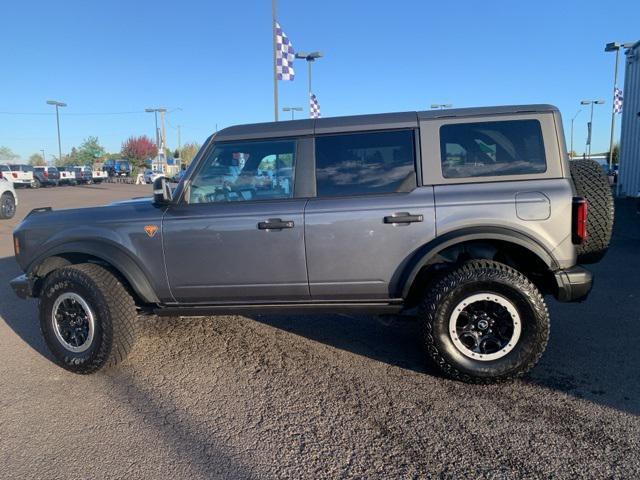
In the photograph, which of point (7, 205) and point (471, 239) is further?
point (7, 205)

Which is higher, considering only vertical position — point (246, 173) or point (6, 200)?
point (246, 173)

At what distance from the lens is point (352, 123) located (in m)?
3.74

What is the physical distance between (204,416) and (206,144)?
205 cm

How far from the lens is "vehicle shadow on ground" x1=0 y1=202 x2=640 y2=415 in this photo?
3.50 metres

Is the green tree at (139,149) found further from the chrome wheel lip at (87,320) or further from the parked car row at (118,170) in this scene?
the chrome wheel lip at (87,320)

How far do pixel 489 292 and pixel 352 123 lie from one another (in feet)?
5.24

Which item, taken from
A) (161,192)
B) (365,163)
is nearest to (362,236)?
(365,163)

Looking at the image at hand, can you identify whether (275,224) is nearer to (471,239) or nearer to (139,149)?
(471,239)

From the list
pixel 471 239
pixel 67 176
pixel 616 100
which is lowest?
pixel 471 239

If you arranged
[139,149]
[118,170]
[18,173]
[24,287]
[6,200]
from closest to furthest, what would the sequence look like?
[24,287] → [6,200] → [18,173] → [118,170] → [139,149]

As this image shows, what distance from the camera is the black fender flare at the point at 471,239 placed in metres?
3.42

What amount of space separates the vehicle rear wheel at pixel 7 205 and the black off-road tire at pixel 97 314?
Answer: 1170 centimetres

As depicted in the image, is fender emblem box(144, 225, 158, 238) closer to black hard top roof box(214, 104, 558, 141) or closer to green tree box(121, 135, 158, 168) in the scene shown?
black hard top roof box(214, 104, 558, 141)

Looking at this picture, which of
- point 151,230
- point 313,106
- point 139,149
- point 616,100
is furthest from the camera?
point 139,149
